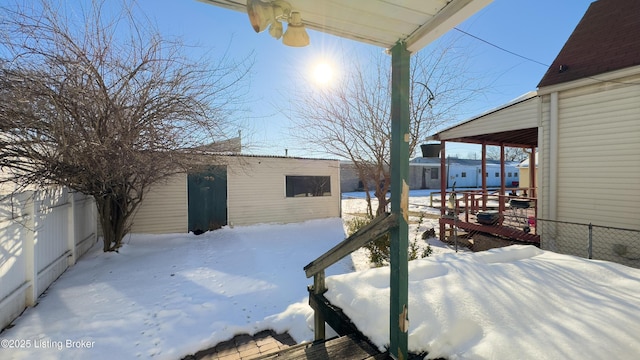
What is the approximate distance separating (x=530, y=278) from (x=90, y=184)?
7.02 m

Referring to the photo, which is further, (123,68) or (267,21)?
(123,68)

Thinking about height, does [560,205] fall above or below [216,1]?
below

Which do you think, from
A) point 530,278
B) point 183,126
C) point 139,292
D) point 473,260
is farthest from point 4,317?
point 530,278

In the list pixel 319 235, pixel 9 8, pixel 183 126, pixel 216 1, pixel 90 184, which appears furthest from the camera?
pixel 319 235

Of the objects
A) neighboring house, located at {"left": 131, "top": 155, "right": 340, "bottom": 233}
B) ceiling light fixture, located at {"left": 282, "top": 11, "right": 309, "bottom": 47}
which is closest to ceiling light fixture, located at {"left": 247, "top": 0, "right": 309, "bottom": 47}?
ceiling light fixture, located at {"left": 282, "top": 11, "right": 309, "bottom": 47}

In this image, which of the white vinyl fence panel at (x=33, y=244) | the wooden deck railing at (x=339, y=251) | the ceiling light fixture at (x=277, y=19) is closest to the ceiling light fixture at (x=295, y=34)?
the ceiling light fixture at (x=277, y=19)

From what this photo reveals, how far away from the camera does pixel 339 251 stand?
211 cm

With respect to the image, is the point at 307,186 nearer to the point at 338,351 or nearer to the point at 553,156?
the point at 553,156

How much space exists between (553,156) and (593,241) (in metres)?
1.77

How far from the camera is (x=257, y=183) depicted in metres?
10.3

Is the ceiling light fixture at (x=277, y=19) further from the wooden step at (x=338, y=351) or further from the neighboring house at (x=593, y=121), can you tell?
the neighboring house at (x=593, y=121)

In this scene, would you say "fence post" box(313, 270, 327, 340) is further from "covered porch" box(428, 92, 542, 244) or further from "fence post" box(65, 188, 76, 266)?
"fence post" box(65, 188, 76, 266)

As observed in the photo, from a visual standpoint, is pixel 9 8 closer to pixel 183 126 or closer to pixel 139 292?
pixel 183 126

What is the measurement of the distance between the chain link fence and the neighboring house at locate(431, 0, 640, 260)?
0.35 ft
